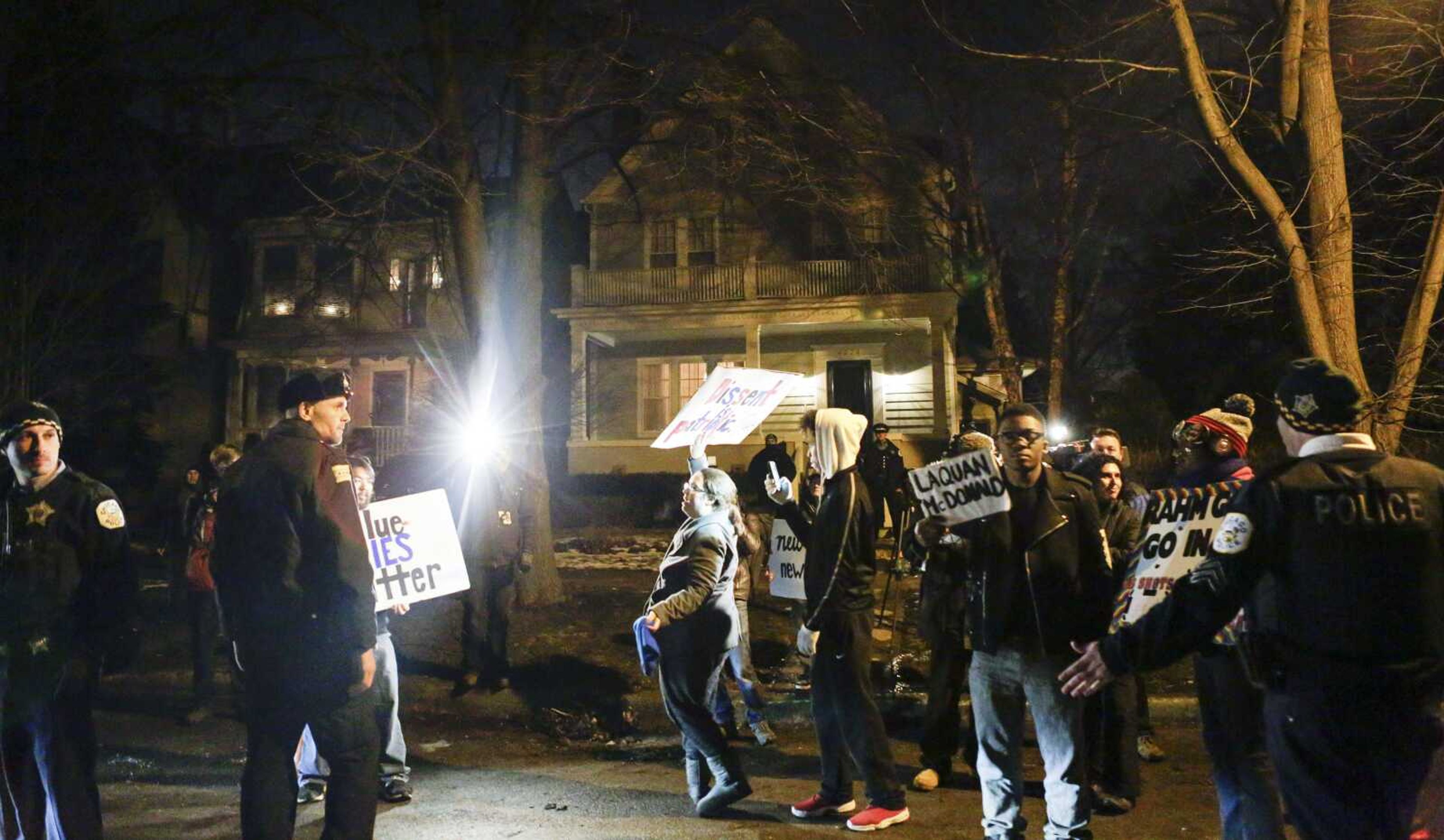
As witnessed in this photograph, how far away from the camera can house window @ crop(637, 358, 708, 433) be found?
23828mm

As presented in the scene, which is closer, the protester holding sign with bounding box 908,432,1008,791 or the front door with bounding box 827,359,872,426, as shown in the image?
the protester holding sign with bounding box 908,432,1008,791

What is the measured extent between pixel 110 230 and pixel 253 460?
1985 centimetres

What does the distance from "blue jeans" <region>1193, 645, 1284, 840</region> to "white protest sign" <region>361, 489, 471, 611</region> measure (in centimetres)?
439

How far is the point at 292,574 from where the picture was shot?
3.50 metres

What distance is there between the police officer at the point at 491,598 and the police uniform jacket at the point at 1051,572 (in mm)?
4953

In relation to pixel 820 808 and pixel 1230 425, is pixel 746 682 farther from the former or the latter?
pixel 1230 425

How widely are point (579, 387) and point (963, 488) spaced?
1969 cm

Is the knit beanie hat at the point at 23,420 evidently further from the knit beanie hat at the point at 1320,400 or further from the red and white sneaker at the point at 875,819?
the knit beanie hat at the point at 1320,400

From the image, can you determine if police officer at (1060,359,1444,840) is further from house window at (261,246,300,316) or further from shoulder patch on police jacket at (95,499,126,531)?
house window at (261,246,300,316)

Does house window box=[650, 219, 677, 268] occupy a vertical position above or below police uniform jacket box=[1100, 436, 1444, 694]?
above

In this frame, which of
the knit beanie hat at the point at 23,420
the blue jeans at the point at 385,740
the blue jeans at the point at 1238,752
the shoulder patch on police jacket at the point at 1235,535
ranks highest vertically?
the knit beanie hat at the point at 23,420

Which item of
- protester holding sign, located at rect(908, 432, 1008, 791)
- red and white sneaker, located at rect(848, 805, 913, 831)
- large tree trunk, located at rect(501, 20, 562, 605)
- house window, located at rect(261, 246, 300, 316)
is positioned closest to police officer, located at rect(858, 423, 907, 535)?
large tree trunk, located at rect(501, 20, 562, 605)

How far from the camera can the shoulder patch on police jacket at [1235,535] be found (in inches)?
105

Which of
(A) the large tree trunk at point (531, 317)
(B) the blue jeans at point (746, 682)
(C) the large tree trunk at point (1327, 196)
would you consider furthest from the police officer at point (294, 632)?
(C) the large tree trunk at point (1327, 196)
